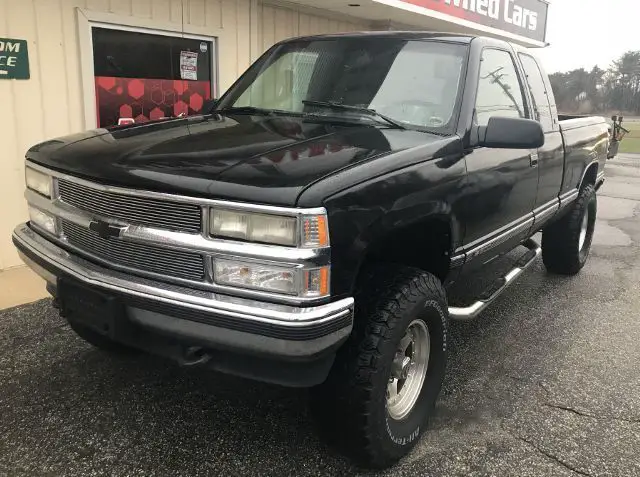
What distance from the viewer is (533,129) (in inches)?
119

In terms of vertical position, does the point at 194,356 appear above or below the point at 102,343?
above

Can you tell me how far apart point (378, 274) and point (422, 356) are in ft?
1.90

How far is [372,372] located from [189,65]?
5.43 meters

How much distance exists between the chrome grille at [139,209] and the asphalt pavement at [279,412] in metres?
0.76

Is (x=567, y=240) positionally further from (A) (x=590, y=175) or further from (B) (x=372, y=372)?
(B) (x=372, y=372)

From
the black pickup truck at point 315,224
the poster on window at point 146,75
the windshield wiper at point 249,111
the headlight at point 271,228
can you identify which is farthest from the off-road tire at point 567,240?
the headlight at point 271,228

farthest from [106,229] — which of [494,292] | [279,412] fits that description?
[494,292]

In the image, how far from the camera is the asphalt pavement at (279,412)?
8.91 ft

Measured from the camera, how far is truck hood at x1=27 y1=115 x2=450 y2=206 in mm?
2176

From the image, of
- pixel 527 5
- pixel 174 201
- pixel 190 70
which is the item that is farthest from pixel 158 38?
pixel 527 5

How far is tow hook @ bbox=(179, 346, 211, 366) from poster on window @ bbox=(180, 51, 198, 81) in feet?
17.0

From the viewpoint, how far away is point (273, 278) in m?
2.15

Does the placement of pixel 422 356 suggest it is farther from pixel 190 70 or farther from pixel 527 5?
pixel 527 5

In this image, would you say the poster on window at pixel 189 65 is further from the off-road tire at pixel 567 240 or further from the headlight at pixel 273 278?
the headlight at pixel 273 278
